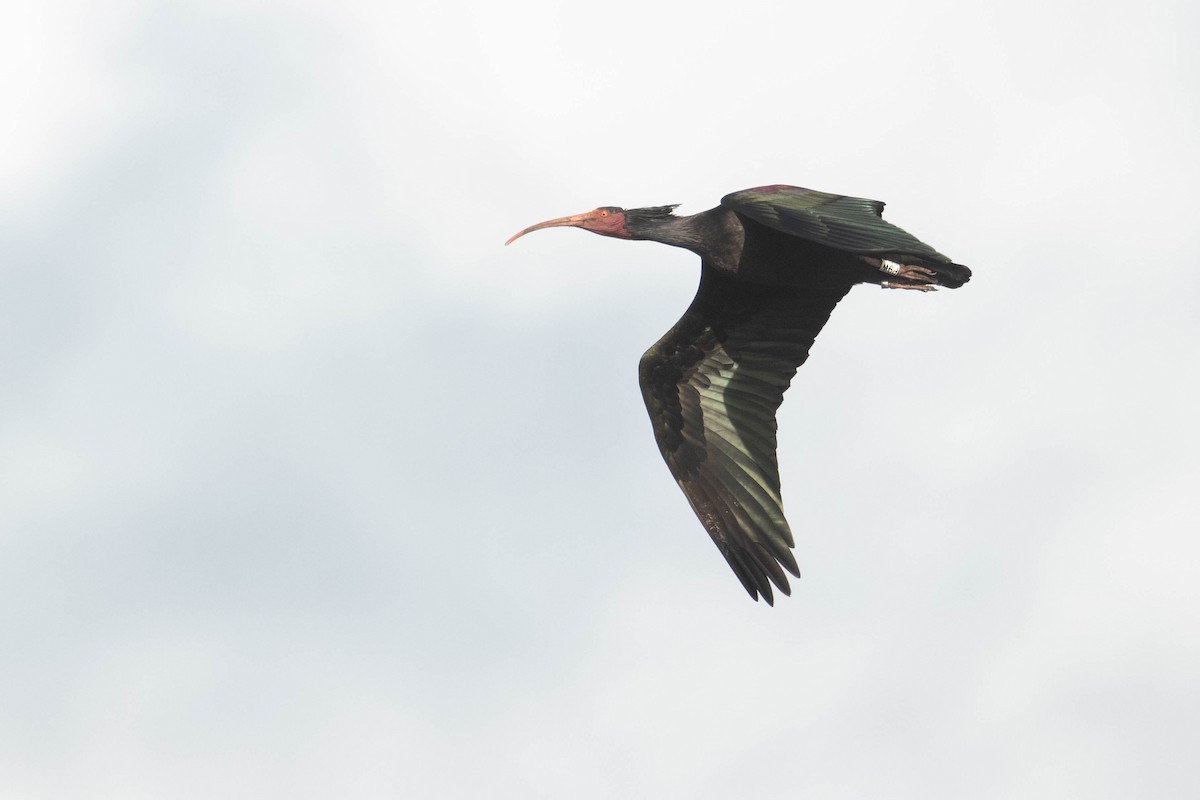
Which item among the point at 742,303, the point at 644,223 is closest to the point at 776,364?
the point at 742,303

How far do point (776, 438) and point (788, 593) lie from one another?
1870mm

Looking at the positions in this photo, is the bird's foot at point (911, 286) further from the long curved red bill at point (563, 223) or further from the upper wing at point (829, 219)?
the long curved red bill at point (563, 223)

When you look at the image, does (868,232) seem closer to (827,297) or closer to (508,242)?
(827,297)

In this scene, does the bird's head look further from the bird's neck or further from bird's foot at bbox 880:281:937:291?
bird's foot at bbox 880:281:937:291

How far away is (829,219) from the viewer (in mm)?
14562

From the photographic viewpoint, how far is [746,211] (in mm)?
15062

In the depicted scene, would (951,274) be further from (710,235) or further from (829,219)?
(710,235)

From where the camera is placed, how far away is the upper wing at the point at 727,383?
17031mm

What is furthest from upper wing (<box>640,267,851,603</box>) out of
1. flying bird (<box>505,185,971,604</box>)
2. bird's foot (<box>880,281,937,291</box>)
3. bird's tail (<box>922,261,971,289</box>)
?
bird's tail (<box>922,261,971,289</box>)

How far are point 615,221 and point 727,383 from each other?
193 cm

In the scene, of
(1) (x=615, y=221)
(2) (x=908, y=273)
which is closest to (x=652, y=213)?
(1) (x=615, y=221)

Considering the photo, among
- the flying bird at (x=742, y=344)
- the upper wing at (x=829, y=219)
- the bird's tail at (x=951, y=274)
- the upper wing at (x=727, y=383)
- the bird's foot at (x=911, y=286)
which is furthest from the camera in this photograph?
the upper wing at (x=727, y=383)

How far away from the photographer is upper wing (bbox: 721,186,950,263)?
46.1ft

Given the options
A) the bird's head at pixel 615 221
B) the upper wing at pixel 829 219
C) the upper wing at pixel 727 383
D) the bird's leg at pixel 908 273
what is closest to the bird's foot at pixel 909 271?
the bird's leg at pixel 908 273
